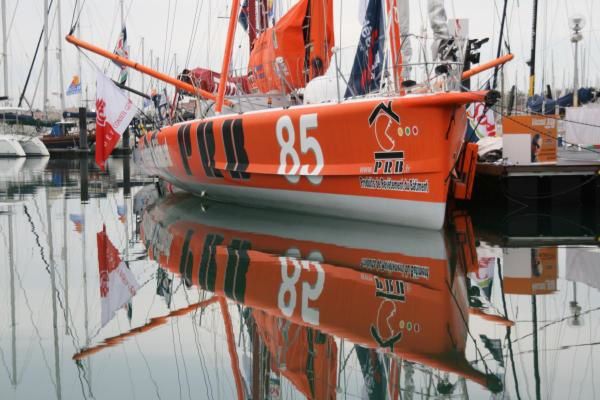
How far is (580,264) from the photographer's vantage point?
8.22 m

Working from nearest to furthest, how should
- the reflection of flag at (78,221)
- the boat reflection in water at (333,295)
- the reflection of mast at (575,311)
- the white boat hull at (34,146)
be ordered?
the boat reflection in water at (333,295) → the reflection of mast at (575,311) → the reflection of flag at (78,221) → the white boat hull at (34,146)

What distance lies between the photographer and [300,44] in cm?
1550

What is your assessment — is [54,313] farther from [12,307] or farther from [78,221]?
[78,221]

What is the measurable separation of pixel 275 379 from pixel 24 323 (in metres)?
2.36

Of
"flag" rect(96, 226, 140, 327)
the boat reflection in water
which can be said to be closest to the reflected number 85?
the boat reflection in water

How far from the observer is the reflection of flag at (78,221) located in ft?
39.0

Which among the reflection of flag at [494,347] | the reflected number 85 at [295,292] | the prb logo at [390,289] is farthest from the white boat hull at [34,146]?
the reflection of flag at [494,347]

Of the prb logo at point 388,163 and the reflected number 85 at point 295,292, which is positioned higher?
the prb logo at point 388,163

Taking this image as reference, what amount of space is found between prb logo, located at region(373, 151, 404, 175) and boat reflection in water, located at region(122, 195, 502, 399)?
83cm

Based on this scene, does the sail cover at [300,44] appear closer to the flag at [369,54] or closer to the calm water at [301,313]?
the flag at [369,54]

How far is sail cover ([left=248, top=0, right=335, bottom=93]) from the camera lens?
A: 49.9ft

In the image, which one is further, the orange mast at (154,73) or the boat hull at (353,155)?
the orange mast at (154,73)

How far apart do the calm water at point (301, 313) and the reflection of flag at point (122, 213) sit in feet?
7.33

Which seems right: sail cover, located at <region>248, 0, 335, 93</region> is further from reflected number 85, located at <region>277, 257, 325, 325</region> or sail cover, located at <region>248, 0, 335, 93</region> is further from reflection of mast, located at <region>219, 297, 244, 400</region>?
reflection of mast, located at <region>219, 297, 244, 400</region>
